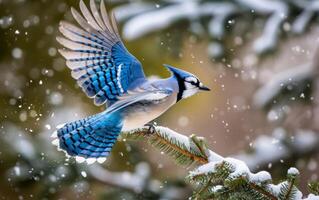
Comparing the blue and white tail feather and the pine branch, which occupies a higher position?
the blue and white tail feather

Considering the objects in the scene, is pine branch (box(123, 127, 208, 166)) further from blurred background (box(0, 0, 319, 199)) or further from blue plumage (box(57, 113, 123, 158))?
blurred background (box(0, 0, 319, 199))

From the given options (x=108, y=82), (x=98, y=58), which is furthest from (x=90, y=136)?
(x=98, y=58)

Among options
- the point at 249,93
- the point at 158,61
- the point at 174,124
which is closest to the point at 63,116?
the point at 158,61

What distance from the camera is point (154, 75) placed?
500cm

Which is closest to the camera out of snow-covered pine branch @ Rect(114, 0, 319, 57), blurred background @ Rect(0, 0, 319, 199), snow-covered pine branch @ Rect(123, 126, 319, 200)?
snow-covered pine branch @ Rect(123, 126, 319, 200)

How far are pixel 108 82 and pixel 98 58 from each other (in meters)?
0.12

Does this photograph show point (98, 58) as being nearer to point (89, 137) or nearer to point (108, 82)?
point (108, 82)

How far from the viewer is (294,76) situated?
4.35 metres

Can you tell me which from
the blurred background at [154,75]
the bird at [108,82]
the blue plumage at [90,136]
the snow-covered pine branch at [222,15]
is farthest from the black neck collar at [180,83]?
the snow-covered pine branch at [222,15]

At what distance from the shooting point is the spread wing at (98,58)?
6.88ft

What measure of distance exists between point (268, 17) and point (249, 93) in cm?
238

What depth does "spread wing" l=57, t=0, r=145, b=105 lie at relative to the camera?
2096 millimetres

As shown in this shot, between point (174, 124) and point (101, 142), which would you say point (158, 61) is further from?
point (101, 142)

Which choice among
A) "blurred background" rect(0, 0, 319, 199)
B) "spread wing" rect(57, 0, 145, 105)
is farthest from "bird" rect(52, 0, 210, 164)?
"blurred background" rect(0, 0, 319, 199)
